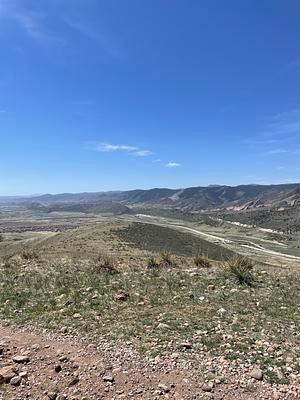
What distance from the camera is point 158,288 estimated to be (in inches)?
456

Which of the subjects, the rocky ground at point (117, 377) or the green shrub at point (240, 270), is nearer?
the rocky ground at point (117, 377)

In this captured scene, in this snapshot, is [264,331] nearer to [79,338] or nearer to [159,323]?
[159,323]

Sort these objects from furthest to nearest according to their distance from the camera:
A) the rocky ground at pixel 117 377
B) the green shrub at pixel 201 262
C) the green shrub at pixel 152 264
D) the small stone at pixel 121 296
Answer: the green shrub at pixel 201 262 → the green shrub at pixel 152 264 → the small stone at pixel 121 296 → the rocky ground at pixel 117 377

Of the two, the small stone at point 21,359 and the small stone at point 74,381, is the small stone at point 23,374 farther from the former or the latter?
the small stone at point 74,381

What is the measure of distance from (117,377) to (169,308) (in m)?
3.36

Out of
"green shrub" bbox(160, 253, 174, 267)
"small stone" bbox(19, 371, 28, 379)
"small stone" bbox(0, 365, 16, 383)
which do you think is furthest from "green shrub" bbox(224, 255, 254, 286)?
"small stone" bbox(0, 365, 16, 383)

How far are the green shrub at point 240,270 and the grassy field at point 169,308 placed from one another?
0.15 metres

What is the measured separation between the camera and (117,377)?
6414mm

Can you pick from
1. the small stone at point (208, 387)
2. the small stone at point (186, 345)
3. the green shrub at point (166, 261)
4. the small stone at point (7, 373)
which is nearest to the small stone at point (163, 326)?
the small stone at point (186, 345)

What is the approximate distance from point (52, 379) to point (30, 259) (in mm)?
11895

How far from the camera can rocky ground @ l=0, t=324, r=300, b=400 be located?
5930mm

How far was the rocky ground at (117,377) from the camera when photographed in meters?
5.93

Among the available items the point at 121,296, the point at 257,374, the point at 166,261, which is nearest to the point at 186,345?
the point at 257,374

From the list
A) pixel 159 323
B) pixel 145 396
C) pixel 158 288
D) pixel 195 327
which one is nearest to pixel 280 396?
pixel 145 396
